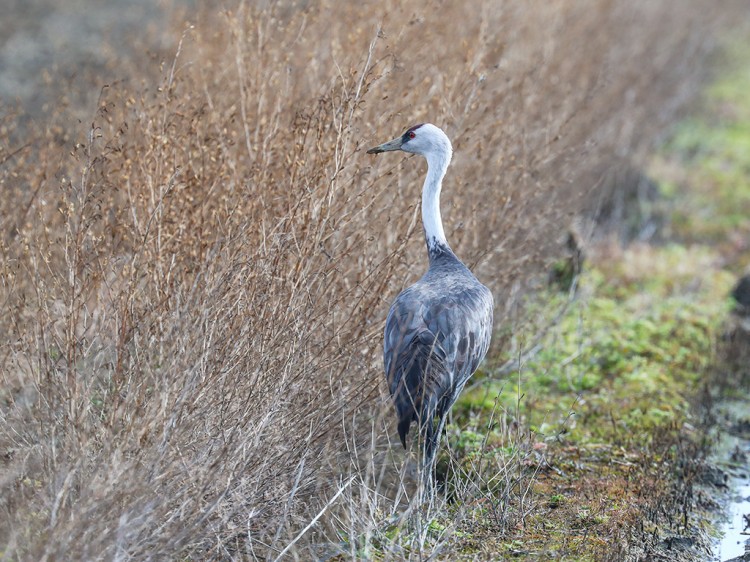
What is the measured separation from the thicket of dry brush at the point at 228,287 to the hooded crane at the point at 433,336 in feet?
0.61

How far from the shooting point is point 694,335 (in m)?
7.87

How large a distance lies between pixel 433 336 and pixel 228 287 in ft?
2.96

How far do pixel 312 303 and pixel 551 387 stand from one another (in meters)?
2.73

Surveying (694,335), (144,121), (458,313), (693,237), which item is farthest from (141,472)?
(693,237)

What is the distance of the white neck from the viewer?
515cm

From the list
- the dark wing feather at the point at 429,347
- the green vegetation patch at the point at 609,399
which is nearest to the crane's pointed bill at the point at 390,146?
the dark wing feather at the point at 429,347

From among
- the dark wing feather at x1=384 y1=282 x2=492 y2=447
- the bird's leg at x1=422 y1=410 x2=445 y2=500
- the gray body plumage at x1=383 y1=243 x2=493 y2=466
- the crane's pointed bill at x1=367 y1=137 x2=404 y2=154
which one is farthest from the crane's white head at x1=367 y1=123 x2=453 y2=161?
the bird's leg at x1=422 y1=410 x2=445 y2=500

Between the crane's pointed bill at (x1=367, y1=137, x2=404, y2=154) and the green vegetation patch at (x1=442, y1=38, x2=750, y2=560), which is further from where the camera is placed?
the crane's pointed bill at (x1=367, y1=137, x2=404, y2=154)

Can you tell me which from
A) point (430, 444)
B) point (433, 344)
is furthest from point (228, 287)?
point (430, 444)

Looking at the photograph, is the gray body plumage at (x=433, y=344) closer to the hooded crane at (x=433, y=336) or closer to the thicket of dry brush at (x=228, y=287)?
the hooded crane at (x=433, y=336)

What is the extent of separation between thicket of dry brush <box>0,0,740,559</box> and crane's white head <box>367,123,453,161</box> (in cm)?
13

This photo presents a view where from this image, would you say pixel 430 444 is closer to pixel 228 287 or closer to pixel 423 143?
pixel 228 287

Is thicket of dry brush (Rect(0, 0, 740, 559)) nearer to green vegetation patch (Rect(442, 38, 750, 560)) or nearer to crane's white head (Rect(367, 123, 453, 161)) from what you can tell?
crane's white head (Rect(367, 123, 453, 161))

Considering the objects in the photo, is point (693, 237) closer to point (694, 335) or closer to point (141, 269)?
point (694, 335)
